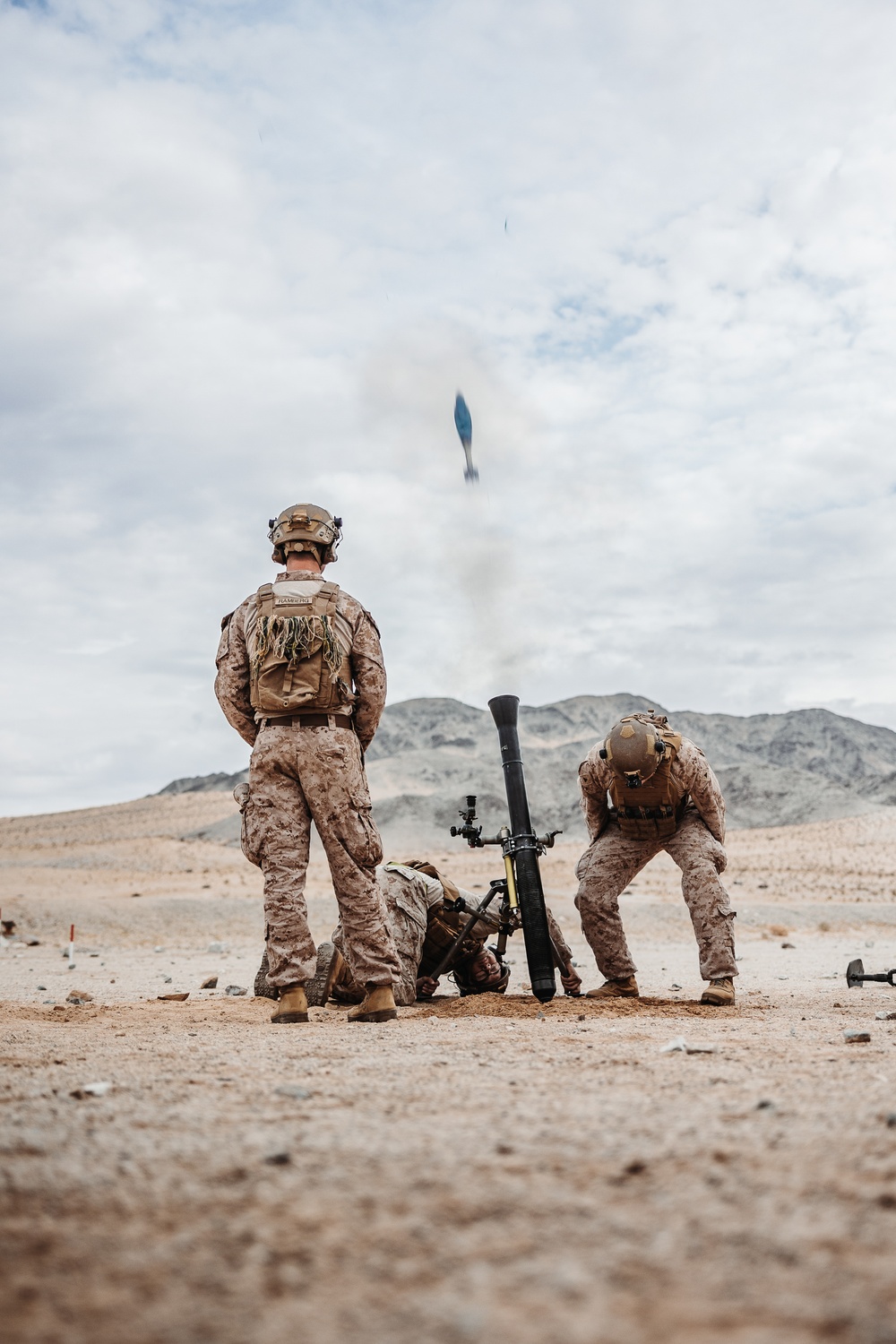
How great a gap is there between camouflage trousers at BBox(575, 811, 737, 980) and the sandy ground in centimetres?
162

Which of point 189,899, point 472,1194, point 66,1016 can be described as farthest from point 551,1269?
point 189,899

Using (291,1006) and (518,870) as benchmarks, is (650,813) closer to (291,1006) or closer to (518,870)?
(518,870)

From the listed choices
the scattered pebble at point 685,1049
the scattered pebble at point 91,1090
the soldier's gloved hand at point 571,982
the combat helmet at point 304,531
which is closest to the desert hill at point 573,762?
the soldier's gloved hand at point 571,982

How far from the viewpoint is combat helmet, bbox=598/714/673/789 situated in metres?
5.88

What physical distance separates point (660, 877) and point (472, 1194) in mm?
20206

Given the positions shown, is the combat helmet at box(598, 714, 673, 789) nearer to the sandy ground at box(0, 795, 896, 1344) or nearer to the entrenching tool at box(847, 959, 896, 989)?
the sandy ground at box(0, 795, 896, 1344)

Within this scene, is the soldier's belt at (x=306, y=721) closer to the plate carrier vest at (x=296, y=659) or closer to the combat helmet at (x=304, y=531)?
the plate carrier vest at (x=296, y=659)

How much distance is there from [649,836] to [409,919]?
5.20ft

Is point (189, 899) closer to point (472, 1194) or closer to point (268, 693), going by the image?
point (268, 693)

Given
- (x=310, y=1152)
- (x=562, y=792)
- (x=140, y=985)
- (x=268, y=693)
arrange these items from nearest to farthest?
(x=310, y=1152), (x=268, y=693), (x=140, y=985), (x=562, y=792)

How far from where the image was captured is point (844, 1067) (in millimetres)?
3098

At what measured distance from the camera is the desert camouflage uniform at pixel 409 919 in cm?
616

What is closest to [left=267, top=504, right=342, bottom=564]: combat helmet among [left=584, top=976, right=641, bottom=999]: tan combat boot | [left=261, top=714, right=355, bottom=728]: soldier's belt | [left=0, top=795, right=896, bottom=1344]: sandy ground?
→ [left=261, top=714, right=355, bottom=728]: soldier's belt

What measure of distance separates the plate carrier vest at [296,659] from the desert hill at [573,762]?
30329 mm
